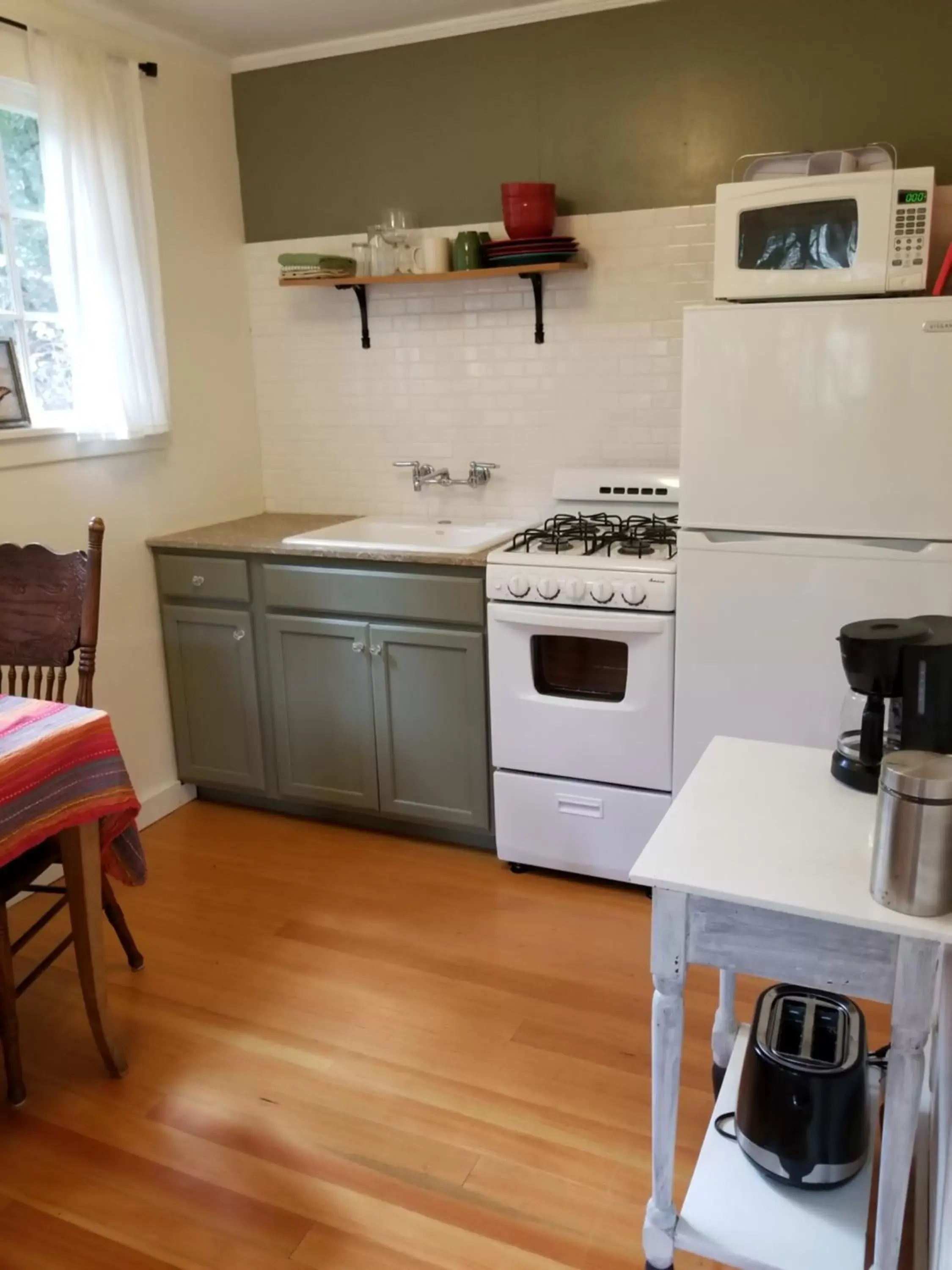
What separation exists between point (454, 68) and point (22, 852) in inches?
106

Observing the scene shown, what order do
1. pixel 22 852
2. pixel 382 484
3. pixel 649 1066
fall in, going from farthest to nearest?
pixel 382 484, pixel 649 1066, pixel 22 852

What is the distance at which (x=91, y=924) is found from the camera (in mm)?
2133

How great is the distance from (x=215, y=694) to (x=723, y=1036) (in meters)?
2.04

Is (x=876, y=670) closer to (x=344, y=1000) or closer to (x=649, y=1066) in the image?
(x=649, y=1066)

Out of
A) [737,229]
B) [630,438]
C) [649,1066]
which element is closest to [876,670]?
[649,1066]

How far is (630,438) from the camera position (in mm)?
3240

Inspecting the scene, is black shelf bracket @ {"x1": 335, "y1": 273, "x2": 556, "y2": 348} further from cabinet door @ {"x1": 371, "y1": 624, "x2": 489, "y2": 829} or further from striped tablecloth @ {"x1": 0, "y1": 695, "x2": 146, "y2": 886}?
striped tablecloth @ {"x1": 0, "y1": 695, "x2": 146, "y2": 886}

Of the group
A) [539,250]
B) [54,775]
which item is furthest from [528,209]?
[54,775]

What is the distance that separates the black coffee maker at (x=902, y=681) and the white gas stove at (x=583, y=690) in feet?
3.91

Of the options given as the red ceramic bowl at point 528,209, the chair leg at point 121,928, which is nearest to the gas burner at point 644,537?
the red ceramic bowl at point 528,209

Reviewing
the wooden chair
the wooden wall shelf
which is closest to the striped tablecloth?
the wooden chair

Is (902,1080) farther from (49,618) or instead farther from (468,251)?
(468,251)

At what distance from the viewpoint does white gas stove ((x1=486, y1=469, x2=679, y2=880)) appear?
2.70 meters

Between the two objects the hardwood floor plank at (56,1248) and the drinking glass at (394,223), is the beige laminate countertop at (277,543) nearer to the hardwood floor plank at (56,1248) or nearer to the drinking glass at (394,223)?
the drinking glass at (394,223)
